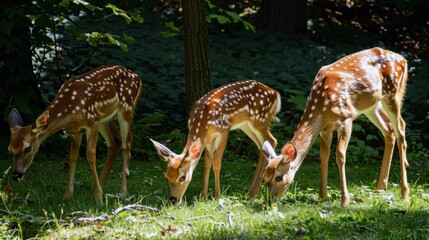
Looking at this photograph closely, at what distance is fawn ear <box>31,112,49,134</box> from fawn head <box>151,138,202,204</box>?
1.18 metres

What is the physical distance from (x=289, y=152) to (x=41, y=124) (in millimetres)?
2578

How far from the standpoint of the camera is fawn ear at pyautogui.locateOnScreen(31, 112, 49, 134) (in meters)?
7.38

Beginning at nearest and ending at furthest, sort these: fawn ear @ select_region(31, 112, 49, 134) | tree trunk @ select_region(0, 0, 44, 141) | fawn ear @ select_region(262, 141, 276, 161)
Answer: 1. fawn ear @ select_region(262, 141, 276, 161)
2. fawn ear @ select_region(31, 112, 49, 134)
3. tree trunk @ select_region(0, 0, 44, 141)

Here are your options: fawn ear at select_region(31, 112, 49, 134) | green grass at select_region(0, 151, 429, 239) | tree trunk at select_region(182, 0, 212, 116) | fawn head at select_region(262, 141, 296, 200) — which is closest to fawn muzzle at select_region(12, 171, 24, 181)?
green grass at select_region(0, 151, 429, 239)

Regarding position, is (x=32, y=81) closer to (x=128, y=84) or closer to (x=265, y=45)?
(x=128, y=84)

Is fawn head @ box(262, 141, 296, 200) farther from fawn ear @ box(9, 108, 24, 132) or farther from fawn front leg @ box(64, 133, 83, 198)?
fawn ear @ box(9, 108, 24, 132)

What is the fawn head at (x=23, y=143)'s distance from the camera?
289 inches

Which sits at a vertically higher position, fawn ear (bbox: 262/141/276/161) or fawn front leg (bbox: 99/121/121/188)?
fawn ear (bbox: 262/141/276/161)

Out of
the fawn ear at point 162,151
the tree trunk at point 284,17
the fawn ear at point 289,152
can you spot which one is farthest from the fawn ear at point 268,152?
the tree trunk at point 284,17

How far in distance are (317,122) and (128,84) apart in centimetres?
227

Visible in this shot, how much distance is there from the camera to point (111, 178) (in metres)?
8.95

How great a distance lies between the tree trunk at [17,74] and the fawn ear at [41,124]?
81.1 inches

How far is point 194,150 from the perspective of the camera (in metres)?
7.30

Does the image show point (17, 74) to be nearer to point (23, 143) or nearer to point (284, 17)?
point (23, 143)
